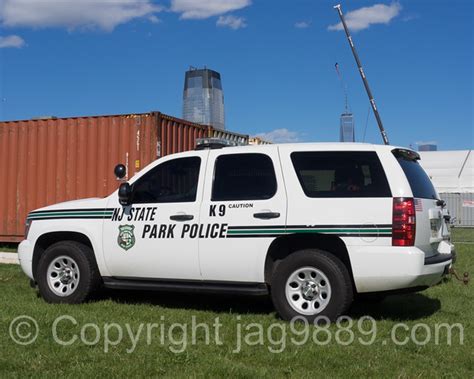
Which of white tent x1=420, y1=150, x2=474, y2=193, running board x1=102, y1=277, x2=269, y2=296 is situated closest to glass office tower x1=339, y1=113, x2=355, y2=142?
running board x1=102, y1=277, x2=269, y2=296

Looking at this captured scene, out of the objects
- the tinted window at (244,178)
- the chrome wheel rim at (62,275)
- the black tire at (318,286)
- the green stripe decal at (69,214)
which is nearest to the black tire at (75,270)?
the chrome wheel rim at (62,275)

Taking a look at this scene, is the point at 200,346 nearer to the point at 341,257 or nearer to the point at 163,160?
the point at 341,257

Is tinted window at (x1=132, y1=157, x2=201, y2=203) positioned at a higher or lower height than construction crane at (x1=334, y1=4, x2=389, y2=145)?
lower

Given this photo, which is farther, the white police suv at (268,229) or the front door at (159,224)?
the front door at (159,224)

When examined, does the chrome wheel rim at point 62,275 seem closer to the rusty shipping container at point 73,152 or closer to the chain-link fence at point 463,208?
the rusty shipping container at point 73,152

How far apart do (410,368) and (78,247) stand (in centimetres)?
410

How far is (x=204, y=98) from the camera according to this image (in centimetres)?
1469

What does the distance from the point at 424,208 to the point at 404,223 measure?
41 cm

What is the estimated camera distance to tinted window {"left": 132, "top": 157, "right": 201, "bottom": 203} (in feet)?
21.9

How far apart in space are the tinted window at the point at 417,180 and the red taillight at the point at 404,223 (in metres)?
0.23

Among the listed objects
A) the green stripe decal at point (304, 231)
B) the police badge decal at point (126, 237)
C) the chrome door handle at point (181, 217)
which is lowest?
the police badge decal at point (126, 237)

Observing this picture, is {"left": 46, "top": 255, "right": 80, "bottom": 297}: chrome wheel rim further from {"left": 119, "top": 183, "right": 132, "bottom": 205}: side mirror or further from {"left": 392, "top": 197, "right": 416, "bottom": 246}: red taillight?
{"left": 392, "top": 197, "right": 416, "bottom": 246}: red taillight

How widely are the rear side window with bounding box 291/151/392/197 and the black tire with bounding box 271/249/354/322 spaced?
647 mm

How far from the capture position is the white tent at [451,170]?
129 ft
